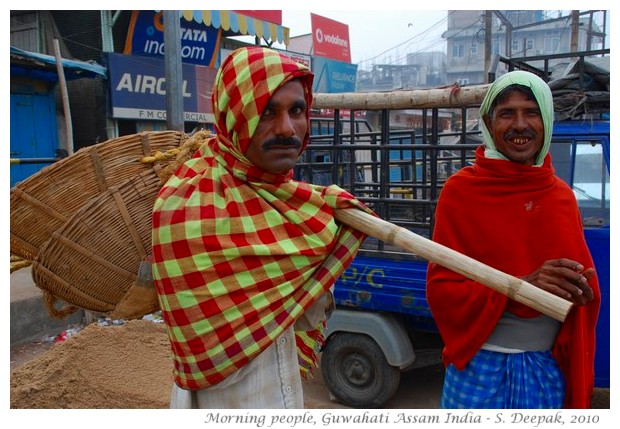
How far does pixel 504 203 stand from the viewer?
1.82 meters

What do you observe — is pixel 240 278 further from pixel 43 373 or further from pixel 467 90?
pixel 43 373

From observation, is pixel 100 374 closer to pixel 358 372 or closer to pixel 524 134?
pixel 358 372

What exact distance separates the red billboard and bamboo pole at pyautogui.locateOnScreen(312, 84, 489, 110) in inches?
360

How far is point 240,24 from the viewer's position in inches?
469

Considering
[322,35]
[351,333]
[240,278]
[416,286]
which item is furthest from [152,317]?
[322,35]

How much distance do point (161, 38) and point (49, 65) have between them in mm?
3132

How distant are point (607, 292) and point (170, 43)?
4768 mm

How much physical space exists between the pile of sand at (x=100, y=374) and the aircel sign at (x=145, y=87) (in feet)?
20.7

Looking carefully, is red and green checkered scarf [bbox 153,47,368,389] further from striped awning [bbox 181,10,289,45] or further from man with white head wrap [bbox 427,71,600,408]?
striped awning [bbox 181,10,289,45]

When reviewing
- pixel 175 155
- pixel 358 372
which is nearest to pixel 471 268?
pixel 175 155

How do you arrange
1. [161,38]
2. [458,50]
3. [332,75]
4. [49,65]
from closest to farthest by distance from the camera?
[49,65]
[161,38]
[332,75]
[458,50]

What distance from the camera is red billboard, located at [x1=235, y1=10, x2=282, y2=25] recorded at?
40.3 ft

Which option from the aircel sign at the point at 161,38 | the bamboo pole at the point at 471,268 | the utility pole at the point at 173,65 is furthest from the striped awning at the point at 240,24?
the bamboo pole at the point at 471,268

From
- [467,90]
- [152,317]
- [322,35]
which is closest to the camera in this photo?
[467,90]
